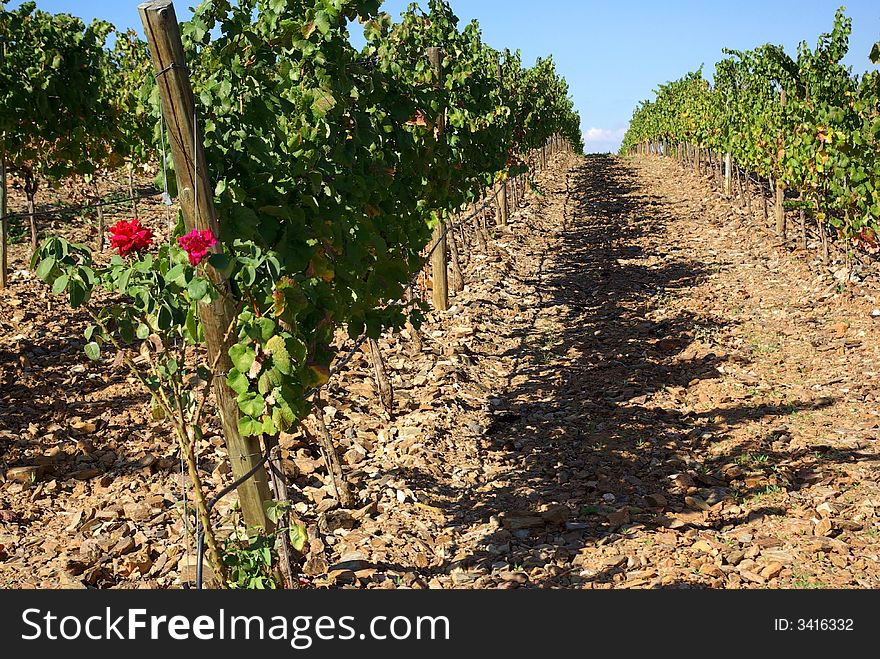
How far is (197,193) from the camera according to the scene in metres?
3.59

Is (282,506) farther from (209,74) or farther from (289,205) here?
(209,74)

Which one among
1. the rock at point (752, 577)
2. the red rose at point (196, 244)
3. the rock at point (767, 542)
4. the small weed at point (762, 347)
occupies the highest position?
the red rose at point (196, 244)

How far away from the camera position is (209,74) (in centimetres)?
469

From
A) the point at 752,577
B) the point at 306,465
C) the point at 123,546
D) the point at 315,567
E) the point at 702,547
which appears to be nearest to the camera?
the point at 752,577

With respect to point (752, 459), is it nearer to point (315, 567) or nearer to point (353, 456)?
point (353, 456)

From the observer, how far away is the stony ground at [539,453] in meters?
4.74

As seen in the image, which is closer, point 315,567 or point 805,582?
point 805,582

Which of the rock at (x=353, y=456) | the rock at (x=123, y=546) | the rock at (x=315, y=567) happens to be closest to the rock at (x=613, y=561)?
the rock at (x=315, y=567)

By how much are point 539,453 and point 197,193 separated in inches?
150

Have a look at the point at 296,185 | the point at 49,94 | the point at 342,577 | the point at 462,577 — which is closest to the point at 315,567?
the point at 342,577

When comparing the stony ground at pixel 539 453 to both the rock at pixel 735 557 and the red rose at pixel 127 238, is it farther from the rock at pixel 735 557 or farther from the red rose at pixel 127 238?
the red rose at pixel 127 238

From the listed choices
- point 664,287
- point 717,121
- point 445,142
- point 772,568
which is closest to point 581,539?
point 772,568

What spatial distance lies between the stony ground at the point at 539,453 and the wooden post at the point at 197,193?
2.57 feet

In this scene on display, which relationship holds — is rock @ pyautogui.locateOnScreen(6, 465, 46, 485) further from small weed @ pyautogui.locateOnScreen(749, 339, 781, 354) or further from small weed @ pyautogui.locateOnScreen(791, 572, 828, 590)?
small weed @ pyautogui.locateOnScreen(749, 339, 781, 354)
